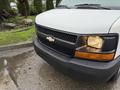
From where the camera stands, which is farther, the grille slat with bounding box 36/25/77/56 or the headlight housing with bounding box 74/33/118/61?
the grille slat with bounding box 36/25/77/56

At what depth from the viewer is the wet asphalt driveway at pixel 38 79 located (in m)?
3.59

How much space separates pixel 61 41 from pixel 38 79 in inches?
47.6

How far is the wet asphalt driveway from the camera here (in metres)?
3.59

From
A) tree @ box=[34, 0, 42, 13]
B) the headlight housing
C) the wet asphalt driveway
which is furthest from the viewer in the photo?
tree @ box=[34, 0, 42, 13]

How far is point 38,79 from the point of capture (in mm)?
3938

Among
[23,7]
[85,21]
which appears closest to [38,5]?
[23,7]

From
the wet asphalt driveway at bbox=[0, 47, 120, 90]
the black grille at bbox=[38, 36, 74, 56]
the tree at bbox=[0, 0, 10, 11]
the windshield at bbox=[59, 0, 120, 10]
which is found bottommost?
the wet asphalt driveway at bbox=[0, 47, 120, 90]

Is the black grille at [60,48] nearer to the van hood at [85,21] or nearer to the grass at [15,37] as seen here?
the van hood at [85,21]

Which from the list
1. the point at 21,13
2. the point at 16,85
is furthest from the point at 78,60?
the point at 21,13

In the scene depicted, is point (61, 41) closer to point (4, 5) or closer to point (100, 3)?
point (100, 3)

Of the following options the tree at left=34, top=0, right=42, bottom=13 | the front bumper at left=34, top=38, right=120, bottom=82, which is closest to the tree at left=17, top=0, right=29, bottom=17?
the tree at left=34, top=0, right=42, bottom=13

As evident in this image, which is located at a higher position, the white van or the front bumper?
the white van

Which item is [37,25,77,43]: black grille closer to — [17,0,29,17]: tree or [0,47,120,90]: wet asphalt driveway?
[0,47,120,90]: wet asphalt driveway

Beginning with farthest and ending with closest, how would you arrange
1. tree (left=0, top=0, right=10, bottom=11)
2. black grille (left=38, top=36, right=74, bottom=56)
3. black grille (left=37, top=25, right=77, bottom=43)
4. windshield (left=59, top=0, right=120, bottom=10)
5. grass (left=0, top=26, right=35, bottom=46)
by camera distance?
tree (left=0, top=0, right=10, bottom=11) < grass (left=0, top=26, right=35, bottom=46) < windshield (left=59, top=0, right=120, bottom=10) < black grille (left=38, top=36, right=74, bottom=56) < black grille (left=37, top=25, right=77, bottom=43)
